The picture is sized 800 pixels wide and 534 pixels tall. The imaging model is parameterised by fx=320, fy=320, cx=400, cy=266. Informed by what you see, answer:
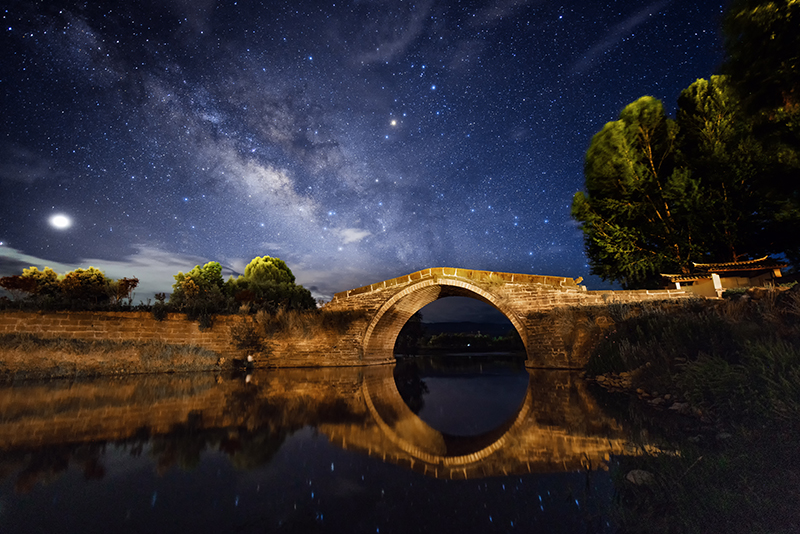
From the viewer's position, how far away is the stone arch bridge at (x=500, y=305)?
10.9 meters

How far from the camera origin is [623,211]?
52.2ft

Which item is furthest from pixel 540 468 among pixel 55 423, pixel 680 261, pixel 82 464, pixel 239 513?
pixel 680 261

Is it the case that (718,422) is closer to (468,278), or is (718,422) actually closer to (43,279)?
(468,278)

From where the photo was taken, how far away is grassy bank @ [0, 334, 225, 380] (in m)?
9.05

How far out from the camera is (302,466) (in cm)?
289

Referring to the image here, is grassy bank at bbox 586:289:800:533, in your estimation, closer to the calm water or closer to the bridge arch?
the calm water

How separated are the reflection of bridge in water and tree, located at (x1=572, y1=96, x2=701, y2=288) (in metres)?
12.1

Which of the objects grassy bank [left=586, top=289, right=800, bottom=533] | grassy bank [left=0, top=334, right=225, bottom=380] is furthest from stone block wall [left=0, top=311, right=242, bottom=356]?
grassy bank [left=586, top=289, right=800, bottom=533]

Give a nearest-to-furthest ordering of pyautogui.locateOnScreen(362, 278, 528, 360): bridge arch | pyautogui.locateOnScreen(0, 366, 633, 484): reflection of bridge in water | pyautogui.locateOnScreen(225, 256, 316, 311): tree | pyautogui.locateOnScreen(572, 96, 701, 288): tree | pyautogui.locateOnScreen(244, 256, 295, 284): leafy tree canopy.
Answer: pyautogui.locateOnScreen(0, 366, 633, 484): reflection of bridge in water → pyautogui.locateOnScreen(362, 278, 528, 360): bridge arch → pyautogui.locateOnScreen(572, 96, 701, 288): tree → pyautogui.locateOnScreen(225, 256, 316, 311): tree → pyautogui.locateOnScreen(244, 256, 295, 284): leafy tree canopy

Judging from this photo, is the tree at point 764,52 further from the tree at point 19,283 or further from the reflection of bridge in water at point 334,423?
the tree at point 19,283

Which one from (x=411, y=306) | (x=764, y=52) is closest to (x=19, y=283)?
(x=411, y=306)

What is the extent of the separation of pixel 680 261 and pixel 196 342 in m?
21.0

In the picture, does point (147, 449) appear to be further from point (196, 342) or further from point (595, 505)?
point (196, 342)

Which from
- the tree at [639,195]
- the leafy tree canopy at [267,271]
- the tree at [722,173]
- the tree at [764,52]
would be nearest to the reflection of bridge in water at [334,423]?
the tree at [764,52]
